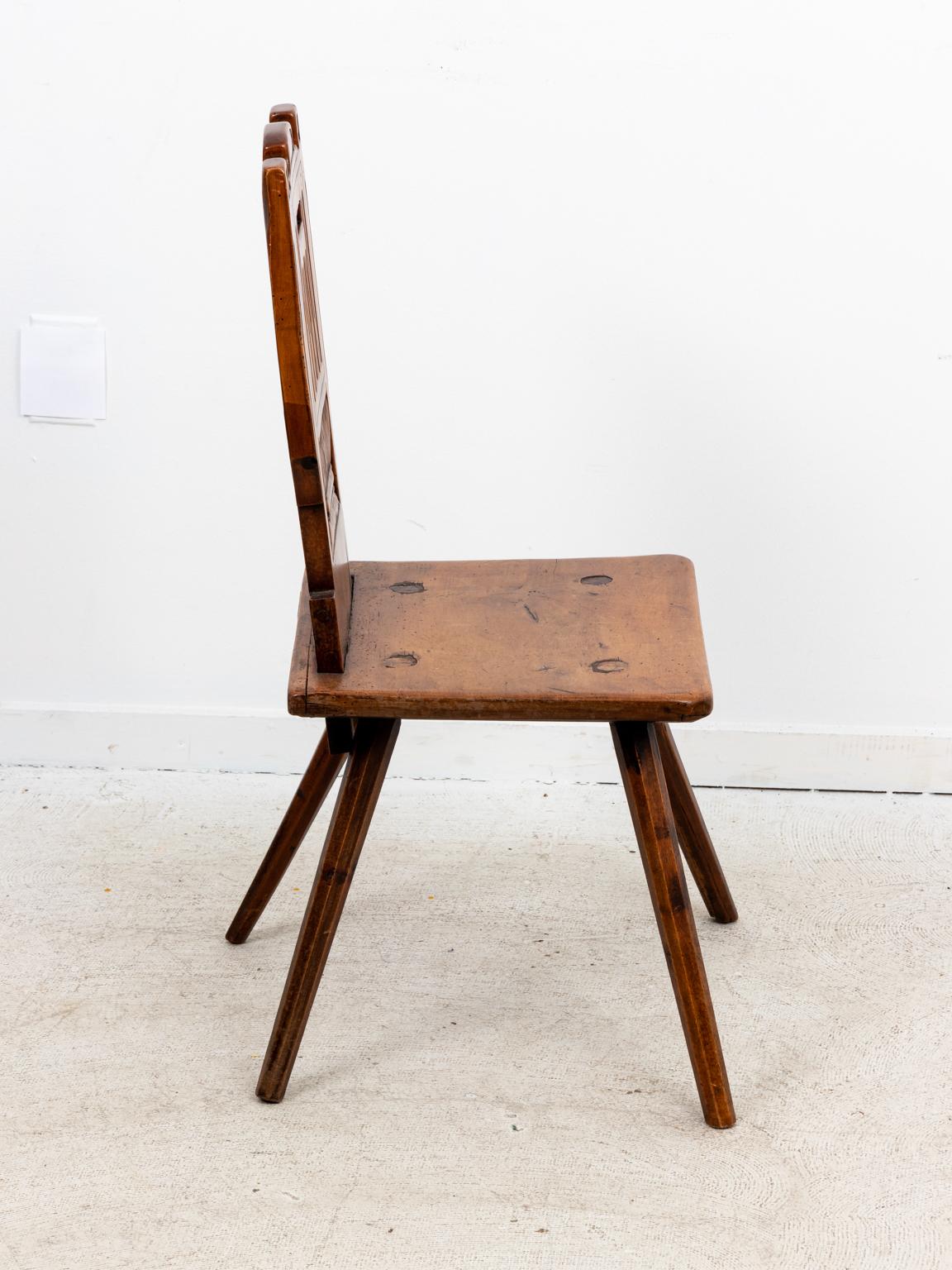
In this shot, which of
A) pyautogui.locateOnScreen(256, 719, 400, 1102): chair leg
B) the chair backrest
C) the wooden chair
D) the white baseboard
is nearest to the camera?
the chair backrest

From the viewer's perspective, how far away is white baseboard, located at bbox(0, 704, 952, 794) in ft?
6.09

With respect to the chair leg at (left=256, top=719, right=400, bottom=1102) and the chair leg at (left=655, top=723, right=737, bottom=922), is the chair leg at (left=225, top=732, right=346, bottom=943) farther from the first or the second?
the chair leg at (left=655, top=723, right=737, bottom=922)

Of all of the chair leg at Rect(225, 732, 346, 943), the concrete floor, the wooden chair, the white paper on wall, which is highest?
the white paper on wall

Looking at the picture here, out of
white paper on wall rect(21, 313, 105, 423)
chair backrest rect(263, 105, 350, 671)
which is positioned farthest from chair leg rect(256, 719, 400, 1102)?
white paper on wall rect(21, 313, 105, 423)

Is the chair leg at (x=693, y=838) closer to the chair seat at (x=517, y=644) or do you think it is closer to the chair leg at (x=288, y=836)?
the chair seat at (x=517, y=644)

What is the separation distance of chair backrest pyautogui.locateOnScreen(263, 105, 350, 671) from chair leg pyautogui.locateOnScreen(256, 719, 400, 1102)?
4.3 inches

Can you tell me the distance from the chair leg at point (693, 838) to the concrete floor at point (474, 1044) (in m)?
0.05

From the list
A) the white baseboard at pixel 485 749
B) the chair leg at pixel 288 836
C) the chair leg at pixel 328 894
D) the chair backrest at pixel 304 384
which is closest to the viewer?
the chair backrest at pixel 304 384

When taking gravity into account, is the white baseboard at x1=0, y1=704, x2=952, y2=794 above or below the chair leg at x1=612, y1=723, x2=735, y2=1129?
below

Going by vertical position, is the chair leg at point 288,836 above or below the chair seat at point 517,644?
below

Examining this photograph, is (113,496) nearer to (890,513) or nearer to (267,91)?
(267,91)

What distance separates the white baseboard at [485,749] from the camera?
6.09 feet

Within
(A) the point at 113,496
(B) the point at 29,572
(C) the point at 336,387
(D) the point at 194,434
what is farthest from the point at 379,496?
(B) the point at 29,572

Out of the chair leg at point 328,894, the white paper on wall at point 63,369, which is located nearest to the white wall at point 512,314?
the white paper on wall at point 63,369
